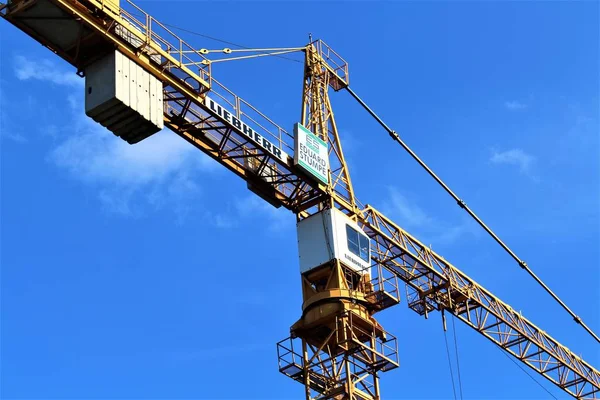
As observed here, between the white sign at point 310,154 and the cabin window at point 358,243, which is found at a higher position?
the white sign at point 310,154

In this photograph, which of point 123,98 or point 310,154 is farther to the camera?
point 310,154

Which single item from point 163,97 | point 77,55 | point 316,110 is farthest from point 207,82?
point 316,110

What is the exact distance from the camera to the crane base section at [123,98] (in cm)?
4503

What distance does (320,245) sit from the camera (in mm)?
52906

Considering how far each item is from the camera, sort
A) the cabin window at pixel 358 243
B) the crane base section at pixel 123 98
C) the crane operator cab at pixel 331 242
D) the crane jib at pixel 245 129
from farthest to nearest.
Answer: the cabin window at pixel 358 243, the crane operator cab at pixel 331 242, the crane jib at pixel 245 129, the crane base section at pixel 123 98

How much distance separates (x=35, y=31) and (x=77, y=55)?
1.74 metres

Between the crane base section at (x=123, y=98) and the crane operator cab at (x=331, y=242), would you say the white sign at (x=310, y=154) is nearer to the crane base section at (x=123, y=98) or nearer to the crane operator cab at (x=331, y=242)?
the crane operator cab at (x=331, y=242)

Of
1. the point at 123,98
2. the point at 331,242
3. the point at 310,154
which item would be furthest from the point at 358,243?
the point at 123,98

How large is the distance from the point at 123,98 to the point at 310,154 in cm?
1086

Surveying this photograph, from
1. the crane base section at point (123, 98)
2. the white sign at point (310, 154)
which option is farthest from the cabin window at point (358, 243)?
the crane base section at point (123, 98)

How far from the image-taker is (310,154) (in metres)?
53.3

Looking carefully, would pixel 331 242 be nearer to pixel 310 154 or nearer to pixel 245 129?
pixel 310 154

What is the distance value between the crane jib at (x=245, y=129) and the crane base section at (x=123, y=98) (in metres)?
3.15

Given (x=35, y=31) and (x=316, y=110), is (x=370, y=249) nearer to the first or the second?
(x=316, y=110)
